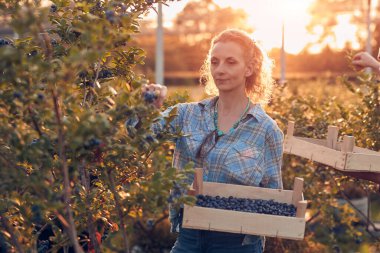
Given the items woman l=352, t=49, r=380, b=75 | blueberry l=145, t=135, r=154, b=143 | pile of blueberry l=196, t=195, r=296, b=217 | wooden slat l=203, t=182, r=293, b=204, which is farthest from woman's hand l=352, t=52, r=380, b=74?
blueberry l=145, t=135, r=154, b=143

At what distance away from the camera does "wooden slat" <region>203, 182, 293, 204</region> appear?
9.83 ft

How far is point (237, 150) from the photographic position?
311 cm

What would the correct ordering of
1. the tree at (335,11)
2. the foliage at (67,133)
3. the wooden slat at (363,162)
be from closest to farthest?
the foliage at (67,133)
the wooden slat at (363,162)
the tree at (335,11)

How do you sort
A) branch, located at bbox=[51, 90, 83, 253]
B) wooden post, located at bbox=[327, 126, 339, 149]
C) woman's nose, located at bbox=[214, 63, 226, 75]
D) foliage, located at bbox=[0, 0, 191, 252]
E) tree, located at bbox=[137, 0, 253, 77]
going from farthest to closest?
tree, located at bbox=[137, 0, 253, 77]
wooden post, located at bbox=[327, 126, 339, 149]
woman's nose, located at bbox=[214, 63, 226, 75]
branch, located at bbox=[51, 90, 83, 253]
foliage, located at bbox=[0, 0, 191, 252]

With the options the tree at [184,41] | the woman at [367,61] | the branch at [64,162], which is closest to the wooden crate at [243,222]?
the branch at [64,162]

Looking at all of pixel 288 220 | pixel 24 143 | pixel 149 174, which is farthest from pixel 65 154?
pixel 288 220

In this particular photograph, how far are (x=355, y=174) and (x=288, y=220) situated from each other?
3.51 feet

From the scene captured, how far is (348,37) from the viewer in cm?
1273

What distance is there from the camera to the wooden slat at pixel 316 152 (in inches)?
138

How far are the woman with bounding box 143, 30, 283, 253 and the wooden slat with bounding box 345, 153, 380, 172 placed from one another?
17.9 inches

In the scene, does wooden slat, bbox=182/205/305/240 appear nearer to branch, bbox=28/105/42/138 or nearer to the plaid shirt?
the plaid shirt

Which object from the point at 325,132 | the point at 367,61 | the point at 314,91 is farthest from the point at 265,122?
the point at 314,91

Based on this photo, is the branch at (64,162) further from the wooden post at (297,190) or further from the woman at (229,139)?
the wooden post at (297,190)

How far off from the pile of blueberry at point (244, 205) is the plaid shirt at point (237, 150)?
22 centimetres
